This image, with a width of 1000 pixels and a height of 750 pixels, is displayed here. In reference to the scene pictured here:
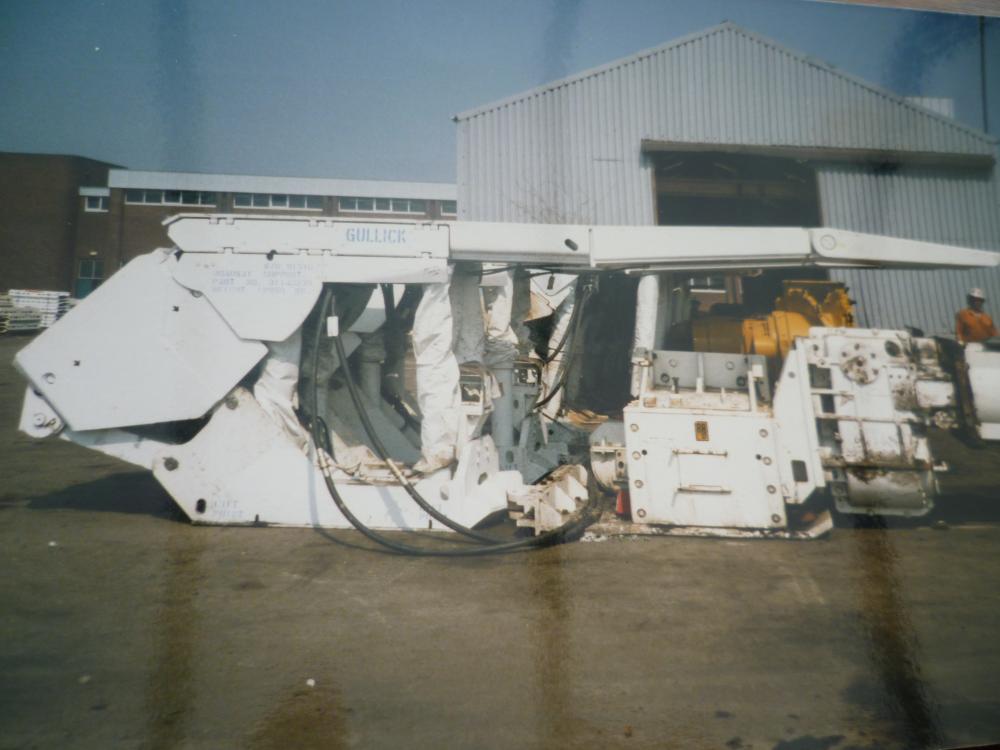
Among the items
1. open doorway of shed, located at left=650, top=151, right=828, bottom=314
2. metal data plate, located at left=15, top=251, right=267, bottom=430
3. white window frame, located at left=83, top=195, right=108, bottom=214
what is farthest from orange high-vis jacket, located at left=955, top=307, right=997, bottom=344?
white window frame, located at left=83, top=195, right=108, bottom=214

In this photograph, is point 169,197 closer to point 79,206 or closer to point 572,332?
point 79,206

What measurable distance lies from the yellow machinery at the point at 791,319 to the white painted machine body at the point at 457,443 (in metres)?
0.23

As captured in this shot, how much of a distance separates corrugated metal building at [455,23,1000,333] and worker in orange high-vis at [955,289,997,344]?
74 millimetres

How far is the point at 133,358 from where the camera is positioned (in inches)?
115

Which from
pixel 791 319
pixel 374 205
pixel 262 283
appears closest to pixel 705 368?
pixel 791 319

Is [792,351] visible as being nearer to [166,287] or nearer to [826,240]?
[826,240]

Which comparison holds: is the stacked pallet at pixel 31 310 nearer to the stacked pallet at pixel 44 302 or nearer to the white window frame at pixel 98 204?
the stacked pallet at pixel 44 302

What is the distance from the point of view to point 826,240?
279 centimetres

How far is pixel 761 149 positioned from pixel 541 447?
8.40 ft

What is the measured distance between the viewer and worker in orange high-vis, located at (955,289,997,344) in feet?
8.11

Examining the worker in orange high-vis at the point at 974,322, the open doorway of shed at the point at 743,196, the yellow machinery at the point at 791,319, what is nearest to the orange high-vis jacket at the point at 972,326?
the worker in orange high-vis at the point at 974,322

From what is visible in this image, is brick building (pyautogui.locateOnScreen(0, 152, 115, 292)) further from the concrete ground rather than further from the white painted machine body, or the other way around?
the white painted machine body

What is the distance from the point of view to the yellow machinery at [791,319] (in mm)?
3236

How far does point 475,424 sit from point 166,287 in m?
1.94
